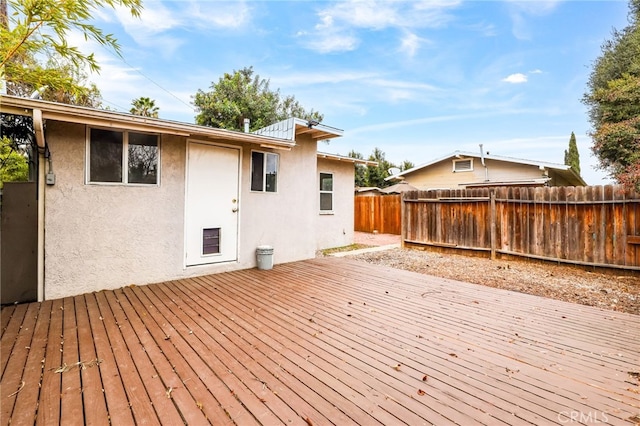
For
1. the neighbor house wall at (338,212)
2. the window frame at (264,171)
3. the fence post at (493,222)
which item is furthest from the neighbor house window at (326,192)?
the fence post at (493,222)

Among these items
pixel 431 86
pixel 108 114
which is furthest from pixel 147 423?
pixel 431 86

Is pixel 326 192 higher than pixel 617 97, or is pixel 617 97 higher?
pixel 617 97

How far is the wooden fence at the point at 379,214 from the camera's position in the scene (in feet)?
45.2

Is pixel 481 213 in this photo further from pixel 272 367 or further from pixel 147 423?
pixel 147 423

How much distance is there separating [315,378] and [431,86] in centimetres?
1385

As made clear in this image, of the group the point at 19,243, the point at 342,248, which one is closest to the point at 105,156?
the point at 19,243

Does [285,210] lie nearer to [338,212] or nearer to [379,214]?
[338,212]

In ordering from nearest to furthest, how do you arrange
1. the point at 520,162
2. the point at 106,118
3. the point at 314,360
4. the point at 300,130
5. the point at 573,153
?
the point at 314,360
the point at 106,118
the point at 300,130
the point at 520,162
the point at 573,153

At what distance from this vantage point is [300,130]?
6633 mm

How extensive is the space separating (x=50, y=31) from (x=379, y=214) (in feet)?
42.0

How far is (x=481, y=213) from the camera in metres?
7.81

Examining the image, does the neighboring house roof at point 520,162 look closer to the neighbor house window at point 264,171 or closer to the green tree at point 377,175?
the green tree at point 377,175

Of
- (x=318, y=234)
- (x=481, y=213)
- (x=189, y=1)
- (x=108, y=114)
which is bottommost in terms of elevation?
(x=318, y=234)

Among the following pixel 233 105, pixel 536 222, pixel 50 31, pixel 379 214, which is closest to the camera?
pixel 50 31
